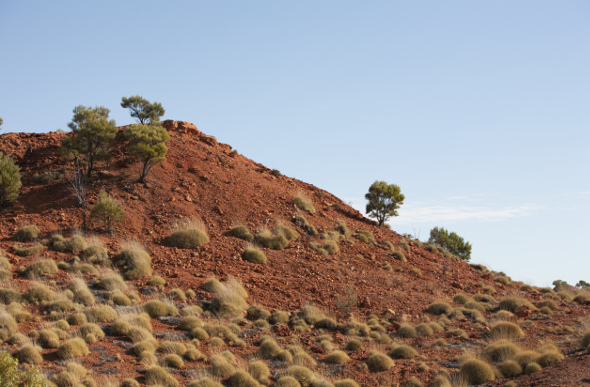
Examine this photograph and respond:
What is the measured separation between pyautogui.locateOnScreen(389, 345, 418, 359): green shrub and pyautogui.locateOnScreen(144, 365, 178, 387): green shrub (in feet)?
22.6

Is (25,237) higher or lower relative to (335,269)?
lower

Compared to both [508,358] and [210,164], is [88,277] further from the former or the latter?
[508,358]

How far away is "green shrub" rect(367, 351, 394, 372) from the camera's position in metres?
14.9

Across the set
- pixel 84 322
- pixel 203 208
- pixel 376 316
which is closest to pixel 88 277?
pixel 84 322

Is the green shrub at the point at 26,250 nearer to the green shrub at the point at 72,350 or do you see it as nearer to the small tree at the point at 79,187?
the small tree at the point at 79,187

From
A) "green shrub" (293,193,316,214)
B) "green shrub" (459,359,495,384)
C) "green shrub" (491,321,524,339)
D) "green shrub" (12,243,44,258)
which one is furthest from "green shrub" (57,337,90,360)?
"green shrub" (293,193,316,214)

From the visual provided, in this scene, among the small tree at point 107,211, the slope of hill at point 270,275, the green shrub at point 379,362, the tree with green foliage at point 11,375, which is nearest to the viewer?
the tree with green foliage at point 11,375

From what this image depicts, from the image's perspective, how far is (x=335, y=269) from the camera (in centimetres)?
2336

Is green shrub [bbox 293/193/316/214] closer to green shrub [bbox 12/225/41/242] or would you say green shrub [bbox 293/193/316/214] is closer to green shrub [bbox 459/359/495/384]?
green shrub [bbox 12/225/41/242]

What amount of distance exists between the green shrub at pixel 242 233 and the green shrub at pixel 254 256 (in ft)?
4.12

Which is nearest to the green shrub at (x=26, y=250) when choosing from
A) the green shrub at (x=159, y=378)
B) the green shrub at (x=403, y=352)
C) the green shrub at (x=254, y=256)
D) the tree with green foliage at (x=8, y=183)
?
the tree with green foliage at (x=8, y=183)

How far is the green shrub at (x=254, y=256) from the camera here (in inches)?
897

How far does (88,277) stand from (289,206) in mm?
11754

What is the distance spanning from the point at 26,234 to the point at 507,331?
19.9 metres
